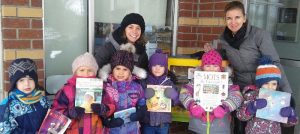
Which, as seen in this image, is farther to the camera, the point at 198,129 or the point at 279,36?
the point at 279,36

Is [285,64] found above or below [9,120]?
above

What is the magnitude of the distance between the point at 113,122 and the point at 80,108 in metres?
0.33

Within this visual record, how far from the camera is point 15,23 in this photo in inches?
130

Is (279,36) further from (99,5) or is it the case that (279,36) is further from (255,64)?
(99,5)

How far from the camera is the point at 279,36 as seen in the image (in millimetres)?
4773

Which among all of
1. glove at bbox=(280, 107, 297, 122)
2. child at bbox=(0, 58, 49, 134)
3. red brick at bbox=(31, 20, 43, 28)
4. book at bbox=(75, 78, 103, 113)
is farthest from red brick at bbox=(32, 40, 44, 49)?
glove at bbox=(280, 107, 297, 122)

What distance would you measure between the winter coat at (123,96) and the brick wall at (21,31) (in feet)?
2.84

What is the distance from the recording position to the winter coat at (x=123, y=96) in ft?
10.2

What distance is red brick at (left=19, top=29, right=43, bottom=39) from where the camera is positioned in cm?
335

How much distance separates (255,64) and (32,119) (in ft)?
6.99

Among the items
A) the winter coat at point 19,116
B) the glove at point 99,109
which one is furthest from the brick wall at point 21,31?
the glove at point 99,109

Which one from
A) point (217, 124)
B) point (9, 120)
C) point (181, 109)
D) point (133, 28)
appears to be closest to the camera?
point (9, 120)

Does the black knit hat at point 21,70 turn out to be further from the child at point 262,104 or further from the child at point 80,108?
the child at point 262,104

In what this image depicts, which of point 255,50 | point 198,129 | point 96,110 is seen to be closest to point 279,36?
point 255,50
